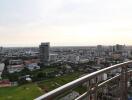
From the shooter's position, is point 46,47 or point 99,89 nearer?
point 99,89

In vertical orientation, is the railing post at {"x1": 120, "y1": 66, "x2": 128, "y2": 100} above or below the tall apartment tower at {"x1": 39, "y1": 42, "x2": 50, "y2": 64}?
above

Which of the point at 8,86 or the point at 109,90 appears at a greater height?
the point at 109,90

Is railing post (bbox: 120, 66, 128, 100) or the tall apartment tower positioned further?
the tall apartment tower

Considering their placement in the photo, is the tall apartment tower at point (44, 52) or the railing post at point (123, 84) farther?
the tall apartment tower at point (44, 52)

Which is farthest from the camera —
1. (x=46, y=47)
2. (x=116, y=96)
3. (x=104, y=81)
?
(x=46, y=47)

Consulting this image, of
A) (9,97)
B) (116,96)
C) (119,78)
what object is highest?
(119,78)

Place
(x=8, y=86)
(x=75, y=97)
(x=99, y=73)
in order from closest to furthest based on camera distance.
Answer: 1. (x=75, y=97)
2. (x=99, y=73)
3. (x=8, y=86)

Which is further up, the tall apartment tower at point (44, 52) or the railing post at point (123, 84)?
the railing post at point (123, 84)

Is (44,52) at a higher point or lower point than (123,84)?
lower

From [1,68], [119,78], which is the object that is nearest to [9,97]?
[1,68]

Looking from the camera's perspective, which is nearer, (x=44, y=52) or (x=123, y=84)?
(x=123, y=84)

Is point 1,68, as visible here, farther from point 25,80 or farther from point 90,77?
point 90,77
